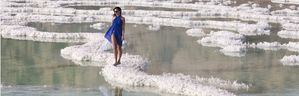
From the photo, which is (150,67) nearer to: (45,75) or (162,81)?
(162,81)

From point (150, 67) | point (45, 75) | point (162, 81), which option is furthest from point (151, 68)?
point (45, 75)

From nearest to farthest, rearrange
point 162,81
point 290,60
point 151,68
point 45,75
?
1. point 162,81
2. point 45,75
3. point 151,68
4. point 290,60

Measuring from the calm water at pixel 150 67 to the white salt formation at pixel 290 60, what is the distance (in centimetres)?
24

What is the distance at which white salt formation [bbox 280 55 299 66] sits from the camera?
1667cm

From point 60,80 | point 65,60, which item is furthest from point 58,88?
point 65,60

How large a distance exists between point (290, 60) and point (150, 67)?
3.94 meters

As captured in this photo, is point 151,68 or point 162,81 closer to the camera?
point 162,81

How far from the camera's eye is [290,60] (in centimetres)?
1688

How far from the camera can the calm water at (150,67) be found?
1253 cm

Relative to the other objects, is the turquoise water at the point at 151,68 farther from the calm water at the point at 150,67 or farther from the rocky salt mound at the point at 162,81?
the rocky salt mound at the point at 162,81

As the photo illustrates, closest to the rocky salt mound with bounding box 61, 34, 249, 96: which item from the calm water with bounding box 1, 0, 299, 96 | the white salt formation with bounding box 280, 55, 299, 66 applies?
the calm water with bounding box 1, 0, 299, 96

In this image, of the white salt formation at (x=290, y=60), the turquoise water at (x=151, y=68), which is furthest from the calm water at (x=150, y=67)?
the white salt formation at (x=290, y=60)

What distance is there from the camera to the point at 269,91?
12.7 meters

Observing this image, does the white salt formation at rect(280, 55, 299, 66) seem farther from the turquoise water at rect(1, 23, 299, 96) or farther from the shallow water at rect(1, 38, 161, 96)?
the shallow water at rect(1, 38, 161, 96)
